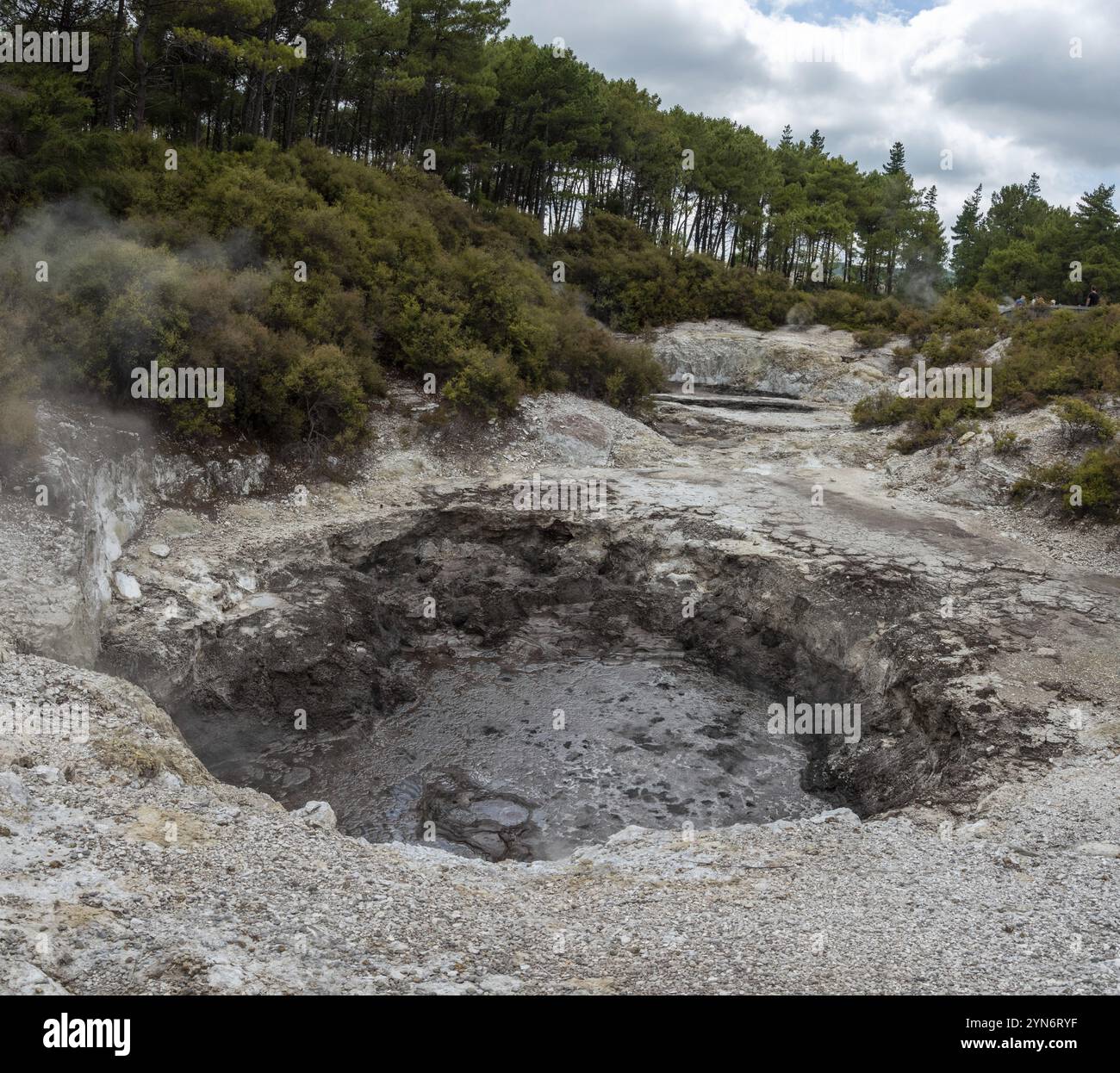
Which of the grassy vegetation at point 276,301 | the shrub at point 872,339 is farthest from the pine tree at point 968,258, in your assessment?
the grassy vegetation at point 276,301

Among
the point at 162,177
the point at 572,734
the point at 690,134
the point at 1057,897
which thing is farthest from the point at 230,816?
the point at 690,134

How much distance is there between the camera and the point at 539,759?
46.4 ft

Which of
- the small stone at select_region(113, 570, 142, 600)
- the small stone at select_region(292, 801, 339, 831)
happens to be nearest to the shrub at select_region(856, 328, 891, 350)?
the small stone at select_region(113, 570, 142, 600)

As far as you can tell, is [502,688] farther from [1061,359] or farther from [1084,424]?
[1061,359]

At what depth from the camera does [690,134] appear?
192ft

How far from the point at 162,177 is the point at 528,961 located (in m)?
22.7

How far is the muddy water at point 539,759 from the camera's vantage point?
41.1ft

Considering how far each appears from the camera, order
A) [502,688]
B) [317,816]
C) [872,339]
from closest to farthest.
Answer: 1. [317,816]
2. [502,688]
3. [872,339]

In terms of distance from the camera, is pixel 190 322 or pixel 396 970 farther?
pixel 190 322

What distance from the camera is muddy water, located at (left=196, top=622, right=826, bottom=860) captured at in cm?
1253

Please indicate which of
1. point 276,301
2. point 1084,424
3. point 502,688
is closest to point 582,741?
point 502,688

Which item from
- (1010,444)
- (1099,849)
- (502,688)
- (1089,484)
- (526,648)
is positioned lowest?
(502,688)

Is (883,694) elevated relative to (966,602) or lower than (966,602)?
lower

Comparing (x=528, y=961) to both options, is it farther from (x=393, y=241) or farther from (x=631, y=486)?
(x=393, y=241)
